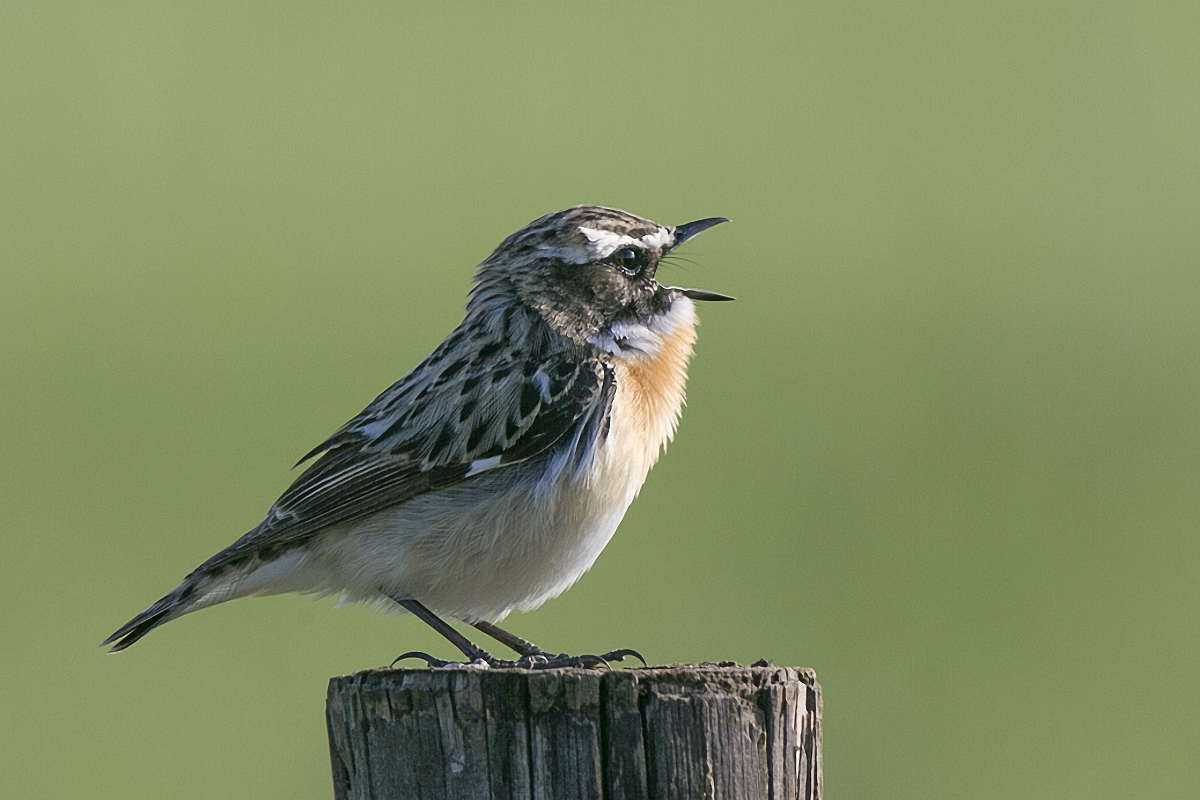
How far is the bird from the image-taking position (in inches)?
246

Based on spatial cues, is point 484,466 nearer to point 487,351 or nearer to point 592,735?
point 487,351

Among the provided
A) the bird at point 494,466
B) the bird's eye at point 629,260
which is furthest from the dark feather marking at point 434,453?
the bird's eye at point 629,260

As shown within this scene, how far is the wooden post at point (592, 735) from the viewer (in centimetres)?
406

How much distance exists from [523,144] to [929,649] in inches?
340

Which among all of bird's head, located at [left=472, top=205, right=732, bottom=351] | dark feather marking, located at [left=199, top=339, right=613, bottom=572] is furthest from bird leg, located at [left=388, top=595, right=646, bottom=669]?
bird's head, located at [left=472, top=205, right=732, bottom=351]

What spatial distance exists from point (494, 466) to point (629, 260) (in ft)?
3.95

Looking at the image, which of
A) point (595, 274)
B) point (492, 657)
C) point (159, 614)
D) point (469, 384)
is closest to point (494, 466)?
point (469, 384)

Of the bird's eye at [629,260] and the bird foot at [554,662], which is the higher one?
the bird's eye at [629,260]

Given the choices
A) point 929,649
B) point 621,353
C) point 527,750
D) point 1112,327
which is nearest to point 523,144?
point 1112,327

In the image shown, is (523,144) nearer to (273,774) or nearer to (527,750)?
(273,774)

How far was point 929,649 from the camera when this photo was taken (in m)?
11.2

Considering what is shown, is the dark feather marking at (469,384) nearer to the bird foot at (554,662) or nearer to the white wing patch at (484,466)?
the white wing patch at (484,466)

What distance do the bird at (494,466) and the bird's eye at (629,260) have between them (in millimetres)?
10

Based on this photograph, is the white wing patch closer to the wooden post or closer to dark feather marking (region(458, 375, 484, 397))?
dark feather marking (region(458, 375, 484, 397))
